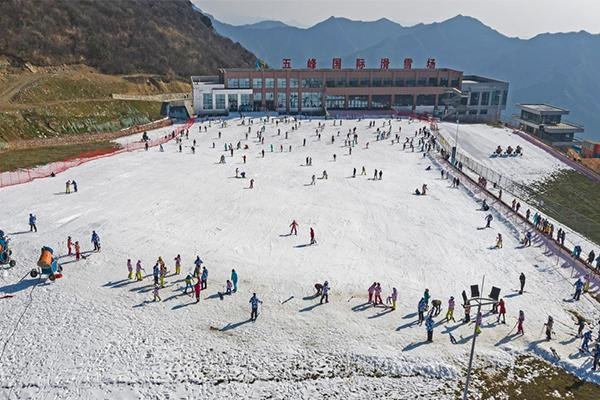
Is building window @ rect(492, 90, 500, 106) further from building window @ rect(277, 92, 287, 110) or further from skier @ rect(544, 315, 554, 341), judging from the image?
skier @ rect(544, 315, 554, 341)

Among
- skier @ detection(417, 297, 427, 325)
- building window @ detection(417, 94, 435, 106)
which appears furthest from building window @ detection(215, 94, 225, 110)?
skier @ detection(417, 297, 427, 325)

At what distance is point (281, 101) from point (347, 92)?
1207 centimetres

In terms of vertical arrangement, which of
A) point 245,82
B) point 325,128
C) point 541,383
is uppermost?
point 245,82

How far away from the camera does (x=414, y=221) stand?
39031 millimetres

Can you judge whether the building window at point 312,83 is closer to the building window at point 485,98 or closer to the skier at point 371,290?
the building window at point 485,98

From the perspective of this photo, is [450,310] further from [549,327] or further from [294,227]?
[294,227]

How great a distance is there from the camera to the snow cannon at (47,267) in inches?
1031

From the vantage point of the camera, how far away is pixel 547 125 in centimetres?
8800

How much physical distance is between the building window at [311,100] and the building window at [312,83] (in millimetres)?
1245

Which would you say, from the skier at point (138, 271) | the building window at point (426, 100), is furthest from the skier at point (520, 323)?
the building window at point (426, 100)

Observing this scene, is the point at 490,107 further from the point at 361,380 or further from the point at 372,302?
the point at 361,380

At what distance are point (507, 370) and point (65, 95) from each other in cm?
7230

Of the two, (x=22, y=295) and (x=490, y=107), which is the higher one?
(x=490, y=107)

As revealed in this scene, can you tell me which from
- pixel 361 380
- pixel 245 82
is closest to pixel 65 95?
pixel 245 82
